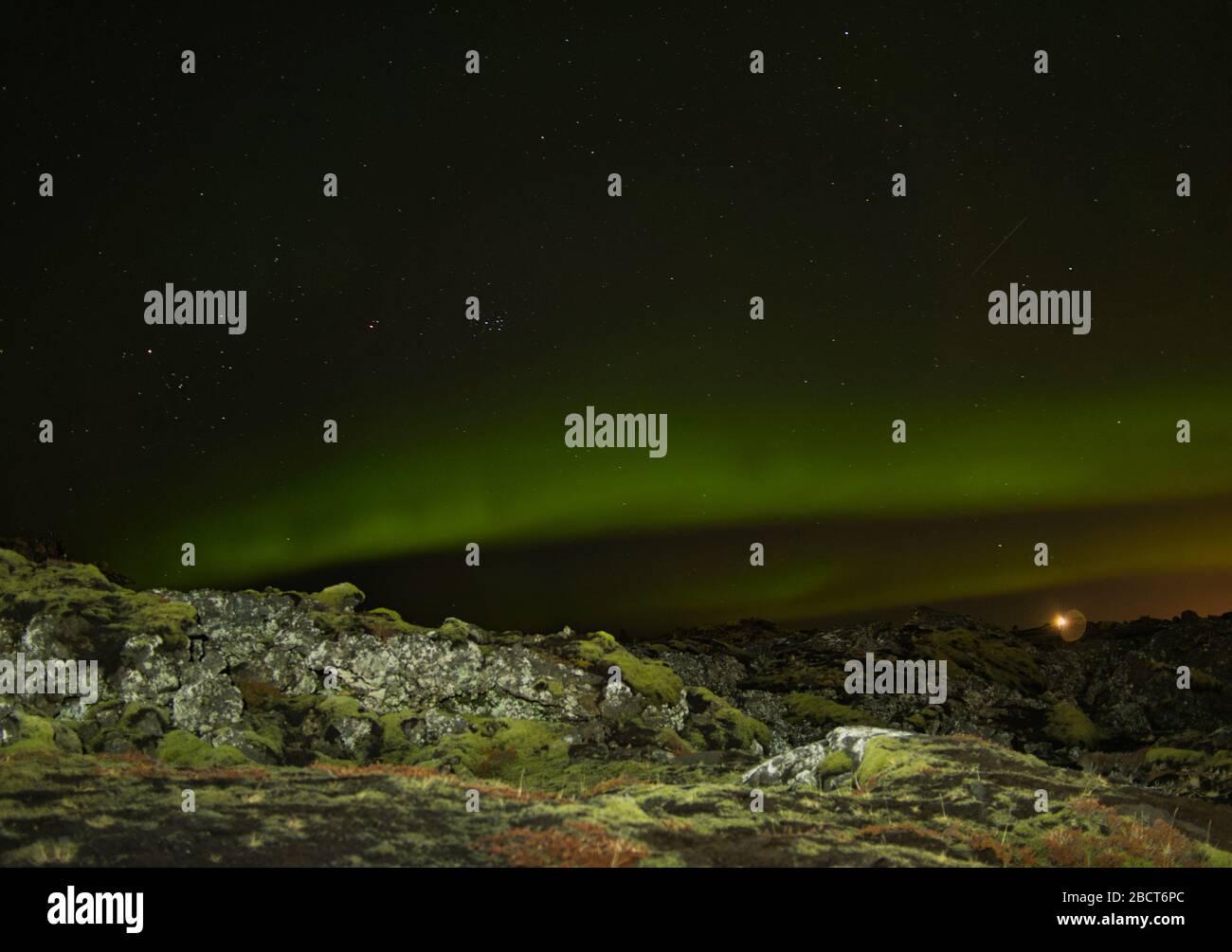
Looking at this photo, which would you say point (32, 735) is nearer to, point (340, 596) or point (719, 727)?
point (340, 596)

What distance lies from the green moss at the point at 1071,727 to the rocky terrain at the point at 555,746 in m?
0.30

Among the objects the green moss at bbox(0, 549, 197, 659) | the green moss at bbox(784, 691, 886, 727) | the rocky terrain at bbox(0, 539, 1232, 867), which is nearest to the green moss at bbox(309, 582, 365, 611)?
the rocky terrain at bbox(0, 539, 1232, 867)

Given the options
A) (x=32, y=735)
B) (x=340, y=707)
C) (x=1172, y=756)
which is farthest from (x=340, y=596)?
(x=1172, y=756)

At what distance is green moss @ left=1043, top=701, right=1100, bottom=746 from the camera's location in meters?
65.2

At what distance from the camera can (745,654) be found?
92.4 meters

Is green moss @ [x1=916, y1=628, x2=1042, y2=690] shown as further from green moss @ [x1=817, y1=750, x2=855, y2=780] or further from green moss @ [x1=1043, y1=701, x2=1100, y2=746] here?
green moss @ [x1=817, y1=750, x2=855, y2=780]

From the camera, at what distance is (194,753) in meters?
38.2

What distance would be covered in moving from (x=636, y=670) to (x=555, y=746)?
10164 millimetres

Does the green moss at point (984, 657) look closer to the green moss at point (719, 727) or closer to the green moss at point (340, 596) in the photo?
the green moss at point (719, 727)

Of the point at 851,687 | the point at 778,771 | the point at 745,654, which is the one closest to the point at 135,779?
the point at 778,771

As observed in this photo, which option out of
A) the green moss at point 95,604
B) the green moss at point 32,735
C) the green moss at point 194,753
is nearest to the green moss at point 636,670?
the green moss at point 194,753

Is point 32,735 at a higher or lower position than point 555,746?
higher

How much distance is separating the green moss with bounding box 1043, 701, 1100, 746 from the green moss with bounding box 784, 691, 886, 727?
1360 cm

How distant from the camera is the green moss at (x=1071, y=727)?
2566 inches
